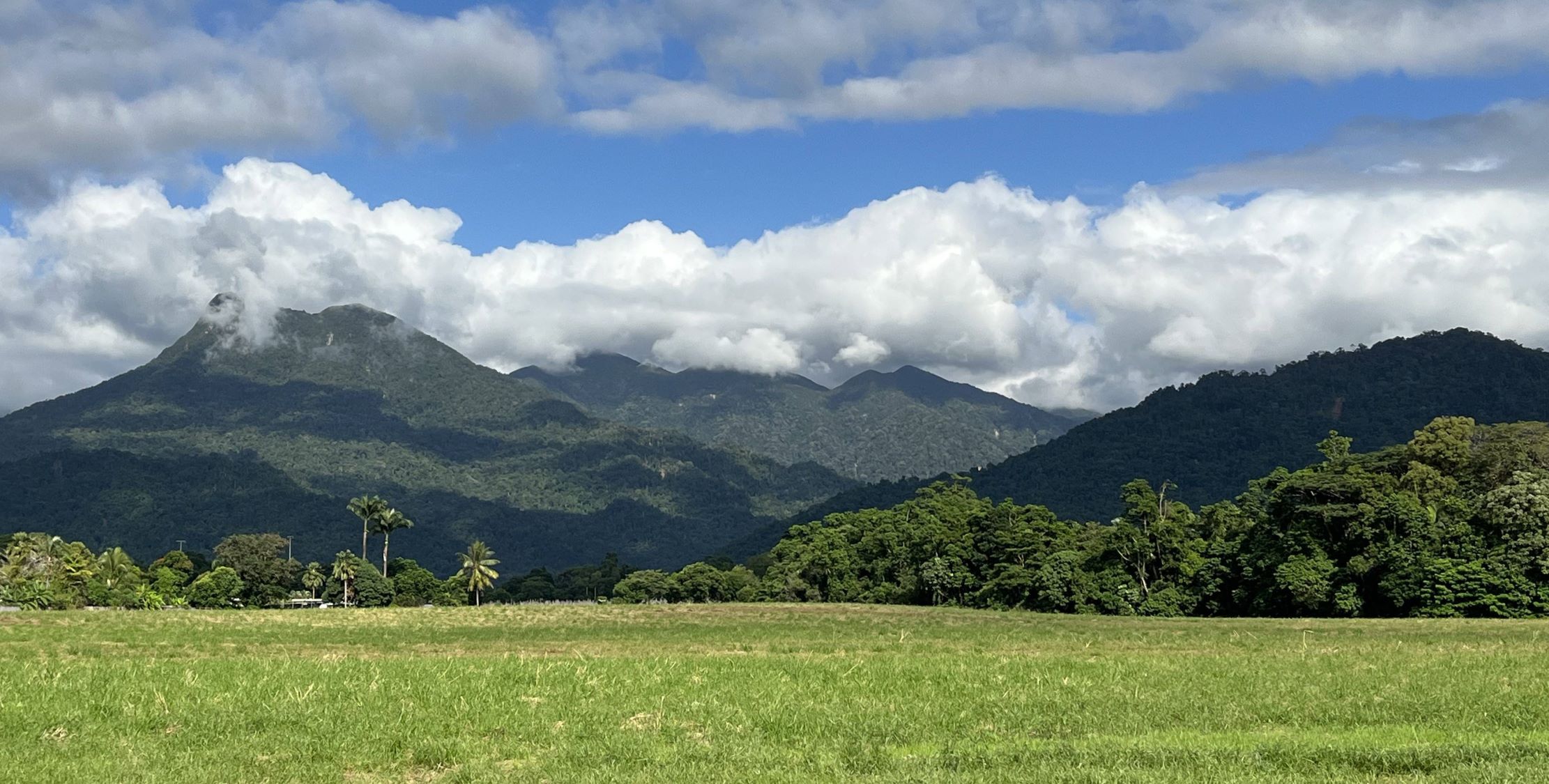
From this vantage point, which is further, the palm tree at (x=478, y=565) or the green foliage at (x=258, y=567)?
the green foliage at (x=258, y=567)

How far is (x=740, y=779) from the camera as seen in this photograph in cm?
1761

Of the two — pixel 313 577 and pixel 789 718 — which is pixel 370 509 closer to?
pixel 313 577

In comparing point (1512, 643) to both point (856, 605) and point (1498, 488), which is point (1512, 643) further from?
point (856, 605)

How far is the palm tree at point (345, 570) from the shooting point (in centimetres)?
15588

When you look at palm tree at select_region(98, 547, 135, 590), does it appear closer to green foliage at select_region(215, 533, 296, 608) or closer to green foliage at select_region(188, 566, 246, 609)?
green foliage at select_region(188, 566, 246, 609)

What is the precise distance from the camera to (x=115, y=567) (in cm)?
15400

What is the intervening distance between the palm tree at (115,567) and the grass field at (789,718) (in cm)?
13197

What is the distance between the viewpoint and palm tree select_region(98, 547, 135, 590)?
149375 millimetres

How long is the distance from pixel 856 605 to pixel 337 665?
247 feet

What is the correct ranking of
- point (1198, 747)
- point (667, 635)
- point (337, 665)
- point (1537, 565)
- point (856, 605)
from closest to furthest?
point (1198, 747) < point (337, 665) < point (667, 635) < point (1537, 565) < point (856, 605)

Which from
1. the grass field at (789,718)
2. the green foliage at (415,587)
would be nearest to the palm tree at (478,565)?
the green foliage at (415,587)

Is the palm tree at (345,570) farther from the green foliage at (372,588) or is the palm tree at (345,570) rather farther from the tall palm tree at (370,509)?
the tall palm tree at (370,509)

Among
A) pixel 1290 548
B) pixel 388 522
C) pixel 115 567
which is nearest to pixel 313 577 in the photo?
pixel 388 522

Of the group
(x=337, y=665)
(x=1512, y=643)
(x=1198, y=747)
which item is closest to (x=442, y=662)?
(x=337, y=665)
